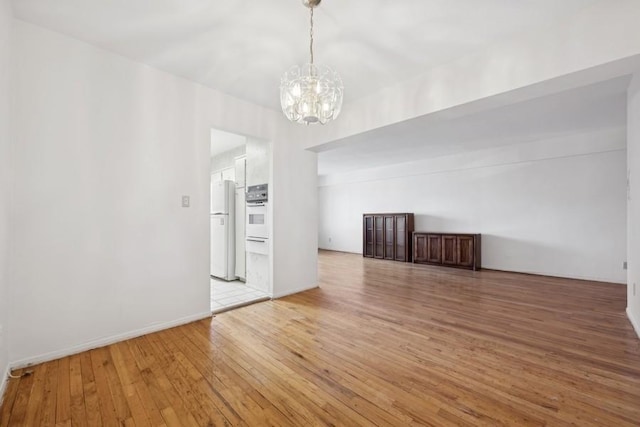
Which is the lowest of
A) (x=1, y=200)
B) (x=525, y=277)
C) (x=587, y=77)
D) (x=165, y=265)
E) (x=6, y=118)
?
(x=525, y=277)

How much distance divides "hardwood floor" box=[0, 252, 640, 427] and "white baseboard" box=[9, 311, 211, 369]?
8cm

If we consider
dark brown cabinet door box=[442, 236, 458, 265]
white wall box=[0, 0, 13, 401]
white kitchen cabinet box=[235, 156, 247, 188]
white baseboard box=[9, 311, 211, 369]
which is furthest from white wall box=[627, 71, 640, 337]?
white wall box=[0, 0, 13, 401]

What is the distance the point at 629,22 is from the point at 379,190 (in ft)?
22.2

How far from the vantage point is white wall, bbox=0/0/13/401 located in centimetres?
189

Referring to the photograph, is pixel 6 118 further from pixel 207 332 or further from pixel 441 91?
pixel 441 91

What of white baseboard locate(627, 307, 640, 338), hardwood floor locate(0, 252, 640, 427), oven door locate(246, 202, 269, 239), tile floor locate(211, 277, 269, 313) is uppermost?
oven door locate(246, 202, 269, 239)

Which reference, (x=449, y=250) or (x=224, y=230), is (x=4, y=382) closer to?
(x=224, y=230)

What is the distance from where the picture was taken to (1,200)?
6.21 feet

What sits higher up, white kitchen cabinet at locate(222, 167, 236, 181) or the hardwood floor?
white kitchen cabinet at locate(222, 167, 236, 181)

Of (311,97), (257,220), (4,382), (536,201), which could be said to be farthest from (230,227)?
(536,201)

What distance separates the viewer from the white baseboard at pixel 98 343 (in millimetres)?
2193

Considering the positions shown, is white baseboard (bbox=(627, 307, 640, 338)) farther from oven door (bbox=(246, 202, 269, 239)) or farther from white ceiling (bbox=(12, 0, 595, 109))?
oven door (bbox=(246, 202, 269, 239))

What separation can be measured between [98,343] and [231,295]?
1796 millimetres

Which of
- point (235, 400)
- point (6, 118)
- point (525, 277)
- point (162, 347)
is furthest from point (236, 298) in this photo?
point (525, 277)
